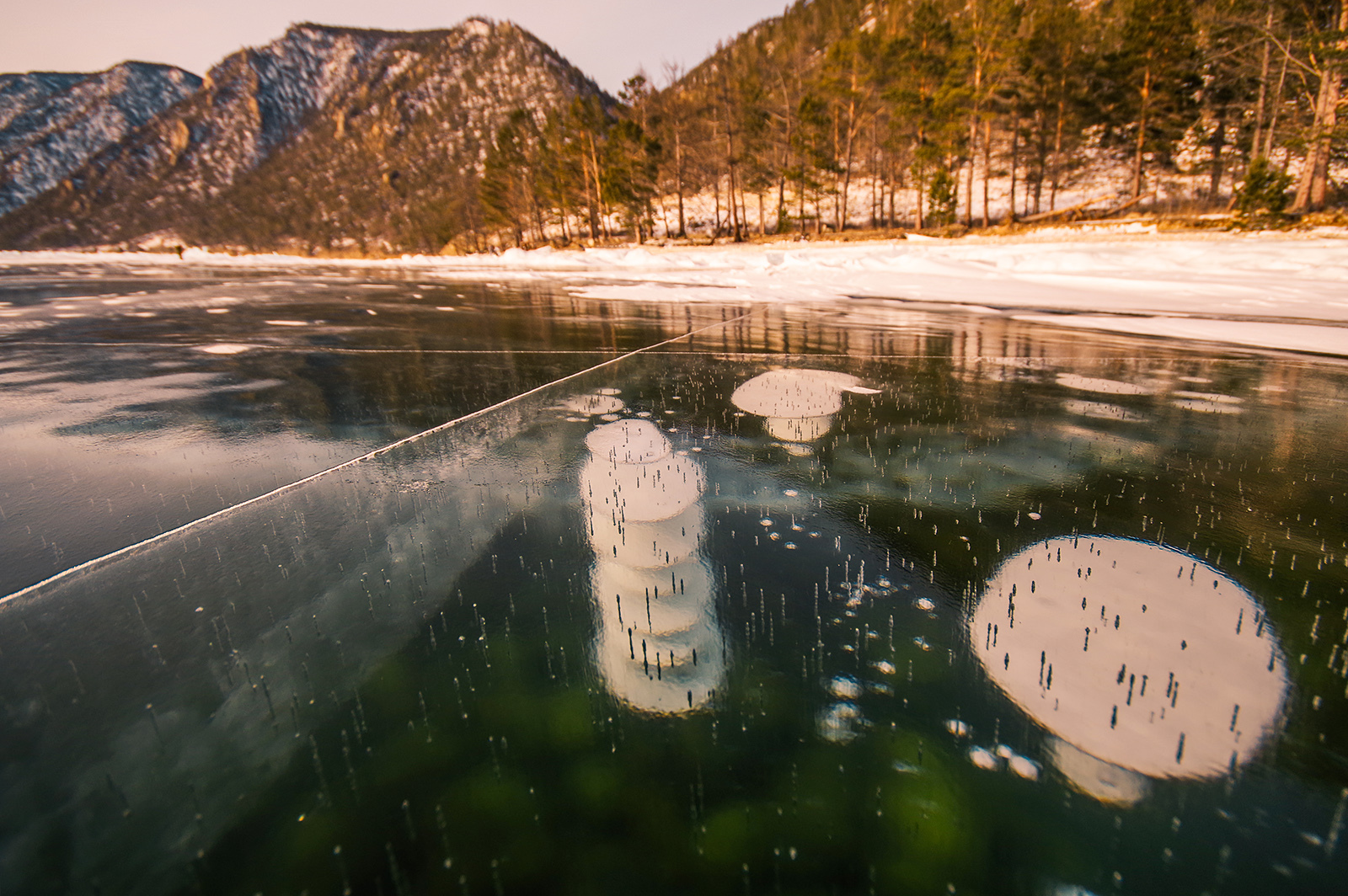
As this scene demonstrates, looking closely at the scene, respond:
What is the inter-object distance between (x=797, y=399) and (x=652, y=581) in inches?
146

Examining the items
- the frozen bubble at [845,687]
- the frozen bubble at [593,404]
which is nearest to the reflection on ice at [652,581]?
the frozen bubble at [845,687]

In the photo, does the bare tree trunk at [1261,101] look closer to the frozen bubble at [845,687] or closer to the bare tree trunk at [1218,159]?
the bare tree trunk at [1218,159]

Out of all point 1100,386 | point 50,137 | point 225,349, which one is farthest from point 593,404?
point 50,137

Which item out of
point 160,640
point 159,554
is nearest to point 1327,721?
point 160,640

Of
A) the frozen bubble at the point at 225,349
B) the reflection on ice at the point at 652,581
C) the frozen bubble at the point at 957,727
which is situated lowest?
the frozen bubble at the point at 957,727

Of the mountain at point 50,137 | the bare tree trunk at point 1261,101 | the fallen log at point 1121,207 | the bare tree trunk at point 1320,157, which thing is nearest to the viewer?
the bare tree trunk at point 1320,157

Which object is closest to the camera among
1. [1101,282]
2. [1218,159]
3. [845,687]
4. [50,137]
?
[845,687]

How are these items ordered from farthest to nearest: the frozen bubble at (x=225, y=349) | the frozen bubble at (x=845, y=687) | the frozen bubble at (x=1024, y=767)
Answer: the frozen bubble at (x=225, y=349)
the frozen bubble at (x=845, y=687)
the frozen bubble at (x=1024, y=767)

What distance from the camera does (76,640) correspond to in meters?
2.48

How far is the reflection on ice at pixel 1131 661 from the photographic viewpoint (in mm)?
1929

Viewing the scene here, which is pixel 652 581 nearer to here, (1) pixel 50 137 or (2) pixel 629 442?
(2) pixel 629 442

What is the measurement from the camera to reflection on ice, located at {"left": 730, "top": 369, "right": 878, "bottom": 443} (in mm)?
5238

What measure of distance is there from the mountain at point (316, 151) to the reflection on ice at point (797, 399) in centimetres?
11637

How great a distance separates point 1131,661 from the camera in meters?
2.31
